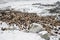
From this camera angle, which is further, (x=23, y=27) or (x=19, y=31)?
(x=23, y=27)

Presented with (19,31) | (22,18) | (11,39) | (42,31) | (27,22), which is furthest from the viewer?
(22,18)

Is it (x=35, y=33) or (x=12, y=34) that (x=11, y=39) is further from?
(x=35, y=33)

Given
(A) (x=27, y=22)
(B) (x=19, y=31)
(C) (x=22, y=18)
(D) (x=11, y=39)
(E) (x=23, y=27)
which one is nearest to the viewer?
(D) (x=11, y=39)

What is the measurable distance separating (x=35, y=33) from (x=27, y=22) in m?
1.27

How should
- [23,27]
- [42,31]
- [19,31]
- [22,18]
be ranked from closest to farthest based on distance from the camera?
[42,31], [19,31], [23,27], [22,18]

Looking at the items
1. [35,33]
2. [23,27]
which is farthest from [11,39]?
[23,27]

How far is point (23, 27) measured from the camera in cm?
637

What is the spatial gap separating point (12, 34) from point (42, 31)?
2.69ft

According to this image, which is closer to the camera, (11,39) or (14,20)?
(11,39)

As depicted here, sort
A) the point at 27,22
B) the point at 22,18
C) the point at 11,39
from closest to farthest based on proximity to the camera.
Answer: the point at 11,39, the point at 27,22, the point at 22,18

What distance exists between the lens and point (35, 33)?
5.64m

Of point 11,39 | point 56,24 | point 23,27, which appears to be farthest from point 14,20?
point 11,39

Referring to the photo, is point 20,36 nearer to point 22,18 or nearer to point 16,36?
point 16,36

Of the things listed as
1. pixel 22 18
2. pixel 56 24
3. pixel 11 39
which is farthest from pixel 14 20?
pixel 11 39
